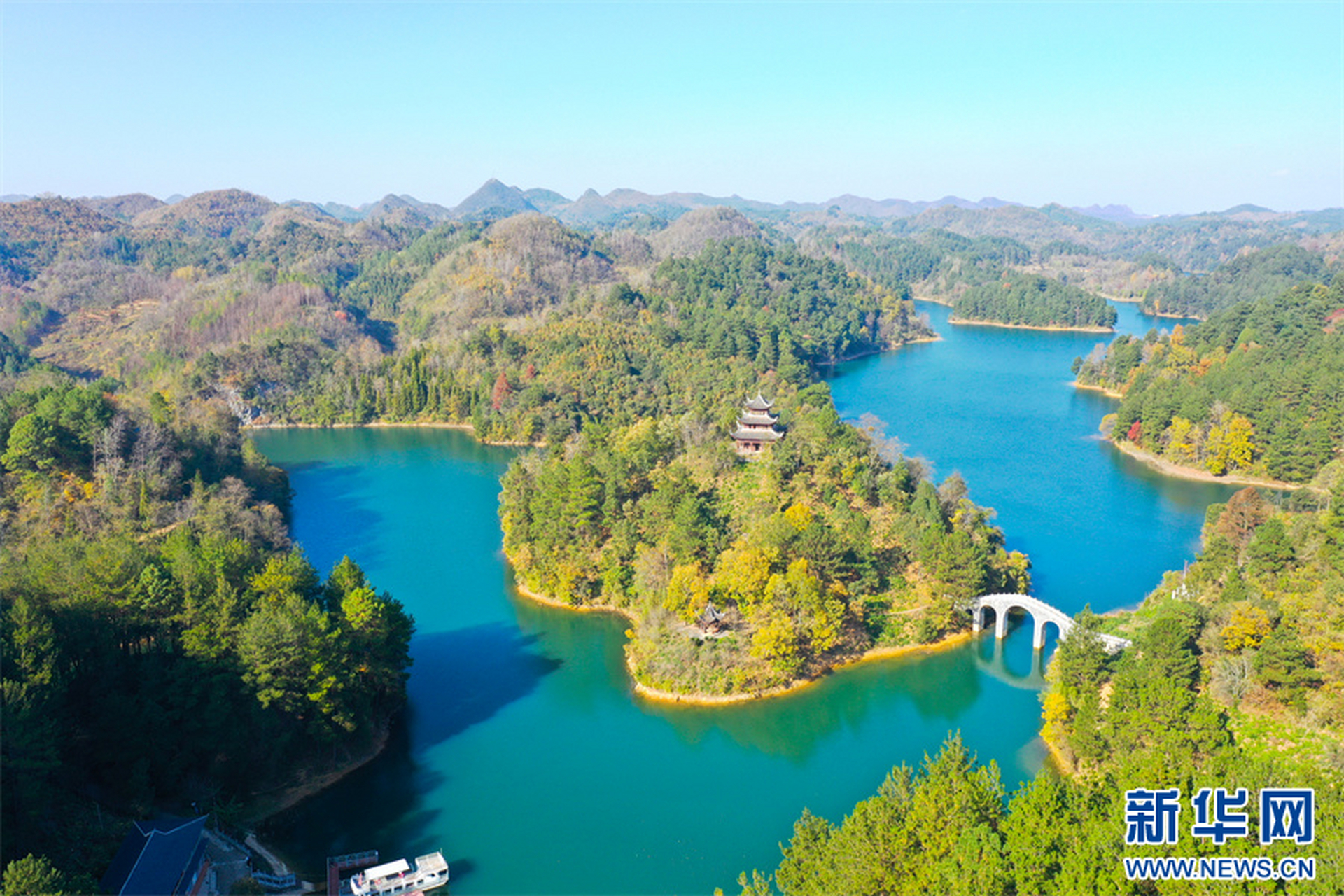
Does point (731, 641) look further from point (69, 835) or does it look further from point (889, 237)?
point (889, 237)

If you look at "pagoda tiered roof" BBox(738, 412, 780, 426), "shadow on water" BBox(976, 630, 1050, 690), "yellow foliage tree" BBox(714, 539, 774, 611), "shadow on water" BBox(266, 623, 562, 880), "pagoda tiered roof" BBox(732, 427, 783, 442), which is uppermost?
"pagoda tiered roof" BBox(738, 412, 780, 426)

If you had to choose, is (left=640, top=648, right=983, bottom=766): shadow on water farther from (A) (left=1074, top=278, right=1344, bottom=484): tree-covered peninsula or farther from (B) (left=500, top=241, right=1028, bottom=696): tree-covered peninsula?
(A) (left=1074, top=278, right=1344, bottom=484): tree-covered peninsula

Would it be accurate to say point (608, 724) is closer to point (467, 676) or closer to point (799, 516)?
point (467, 676)

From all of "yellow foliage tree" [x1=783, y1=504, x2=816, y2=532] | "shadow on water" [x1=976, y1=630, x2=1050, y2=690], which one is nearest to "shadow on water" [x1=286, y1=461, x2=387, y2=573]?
"yellow foliage tree" [x1=783, y1=504, x2=816, y2=532]

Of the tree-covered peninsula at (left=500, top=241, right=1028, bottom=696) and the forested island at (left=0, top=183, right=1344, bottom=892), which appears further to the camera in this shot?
the tree-covered peninsula at (left=500, top=241, right=1028, bottom=696)

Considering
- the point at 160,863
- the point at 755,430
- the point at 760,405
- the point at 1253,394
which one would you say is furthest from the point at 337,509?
the point at 1253,394

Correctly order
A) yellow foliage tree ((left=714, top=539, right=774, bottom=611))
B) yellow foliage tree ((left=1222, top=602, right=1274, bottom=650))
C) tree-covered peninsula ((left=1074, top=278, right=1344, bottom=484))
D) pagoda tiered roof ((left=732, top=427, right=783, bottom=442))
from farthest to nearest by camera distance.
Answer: tree-covered peninsula ((left=1074, top=278, right=1344, bottom=484)) < pagoda tiered roof ((left=732, top=427, right=783, bottom=442)) < yellow foliage tree ((left=714, top=539, right=774, bottom=611)) < yellow foliage tree ((left=1222, top=602, right=1274, bottom=650))

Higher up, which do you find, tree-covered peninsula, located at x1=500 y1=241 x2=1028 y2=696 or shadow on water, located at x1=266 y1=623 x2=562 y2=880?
tree-covered peninsula, located at x1=500 y1=241 x2=1028 y2=696
